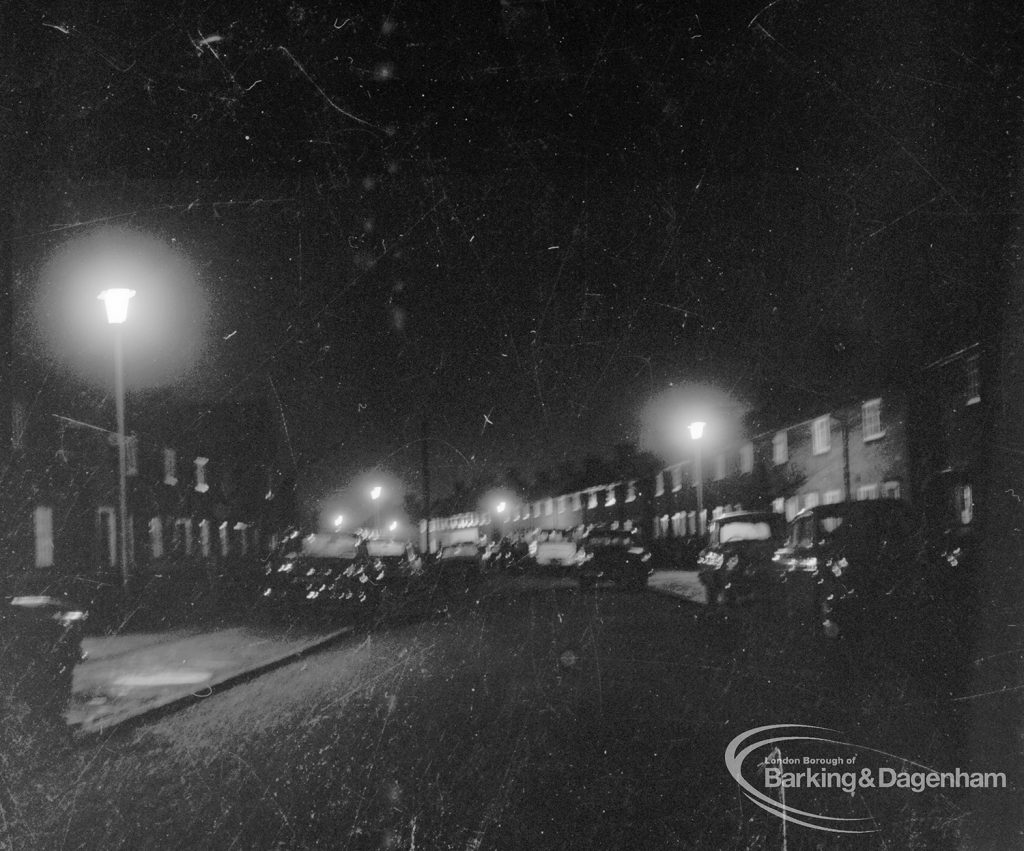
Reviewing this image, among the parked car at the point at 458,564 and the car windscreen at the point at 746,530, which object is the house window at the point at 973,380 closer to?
the car windscreen at the point at 746,530

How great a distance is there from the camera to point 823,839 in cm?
135

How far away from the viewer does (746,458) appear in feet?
→ 3.80

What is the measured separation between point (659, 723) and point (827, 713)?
0.29 m

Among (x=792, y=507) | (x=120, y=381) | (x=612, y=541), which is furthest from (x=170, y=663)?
(x=792, y=507)

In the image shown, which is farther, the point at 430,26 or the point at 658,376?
the point at 430,26

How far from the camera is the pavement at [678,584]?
4.01ft

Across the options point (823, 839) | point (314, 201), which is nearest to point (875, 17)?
point (314, 201)

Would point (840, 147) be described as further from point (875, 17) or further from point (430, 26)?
point (430, 26)

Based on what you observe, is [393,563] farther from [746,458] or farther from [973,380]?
[973,380]

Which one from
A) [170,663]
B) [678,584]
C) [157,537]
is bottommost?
[170,663]

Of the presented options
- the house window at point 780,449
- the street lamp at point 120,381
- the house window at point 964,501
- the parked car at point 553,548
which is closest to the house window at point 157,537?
the street lamp at point 120,381

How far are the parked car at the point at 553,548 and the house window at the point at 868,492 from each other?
44 centimetres

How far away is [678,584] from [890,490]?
1.17ft

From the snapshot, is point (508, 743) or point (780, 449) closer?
point (780, 449)
